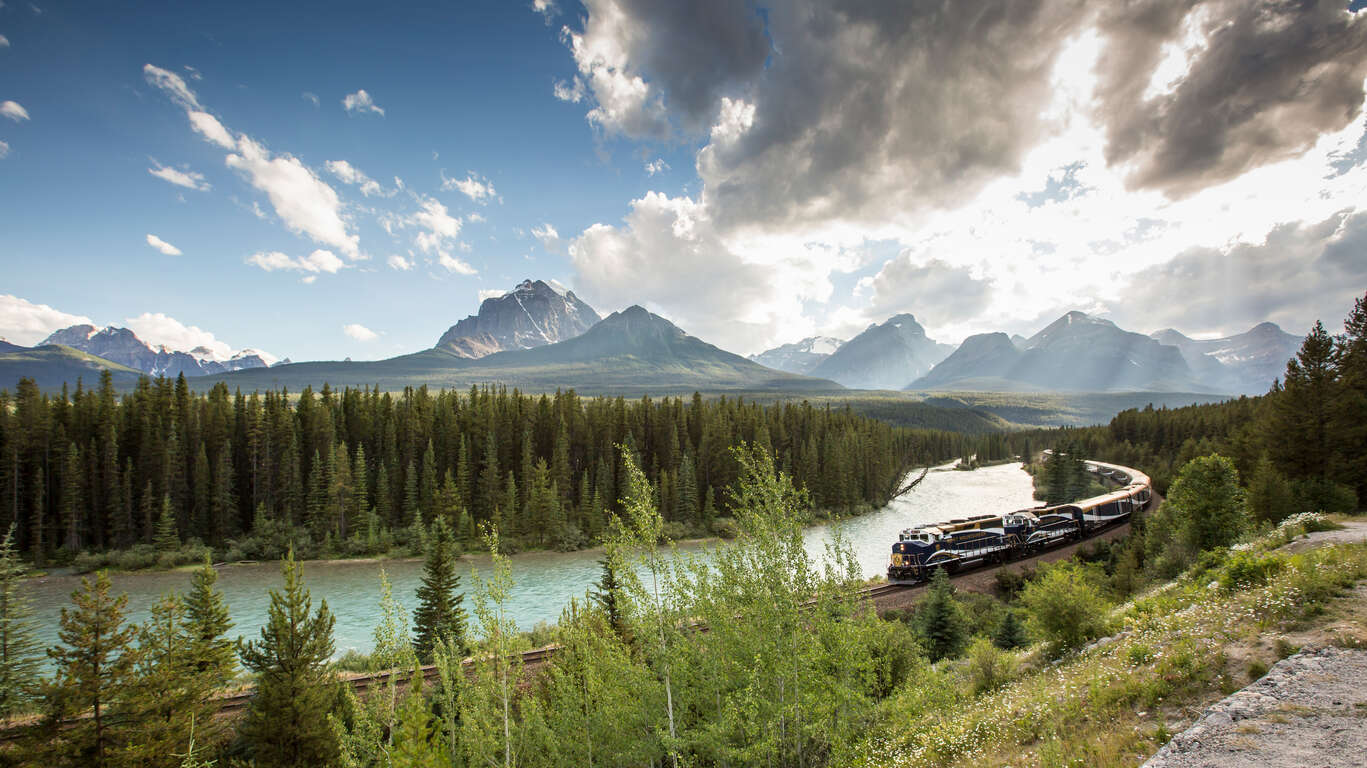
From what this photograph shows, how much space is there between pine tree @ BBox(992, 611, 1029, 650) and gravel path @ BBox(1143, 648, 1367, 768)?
1732 cm

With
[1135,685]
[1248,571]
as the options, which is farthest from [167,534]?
A: [1248,571]

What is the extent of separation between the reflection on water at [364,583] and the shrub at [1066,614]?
35.2 feet

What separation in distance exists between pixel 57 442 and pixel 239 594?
38.0 metres

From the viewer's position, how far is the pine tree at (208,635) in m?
19.4

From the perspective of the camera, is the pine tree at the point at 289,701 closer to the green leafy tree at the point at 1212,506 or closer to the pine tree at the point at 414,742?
the pine tree at the point at 414,742

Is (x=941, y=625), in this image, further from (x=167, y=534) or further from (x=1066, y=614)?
(x=167, y=534)

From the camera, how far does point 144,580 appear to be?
164 feet

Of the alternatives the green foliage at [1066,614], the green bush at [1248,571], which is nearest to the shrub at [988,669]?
the green foliage at [1066,614]

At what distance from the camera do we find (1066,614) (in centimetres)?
1703

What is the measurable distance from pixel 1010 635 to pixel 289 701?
99.3 feet

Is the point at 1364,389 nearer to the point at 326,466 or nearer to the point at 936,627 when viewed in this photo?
the point at 936,627

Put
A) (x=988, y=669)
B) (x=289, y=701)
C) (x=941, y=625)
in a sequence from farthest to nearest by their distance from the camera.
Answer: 1. (x=941, y=625)
2. (x=988, y=669)
3. (x=289, y=701)

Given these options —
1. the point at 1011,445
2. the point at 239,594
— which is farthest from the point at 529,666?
the point at 1011,445

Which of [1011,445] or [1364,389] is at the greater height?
[1364,389]
